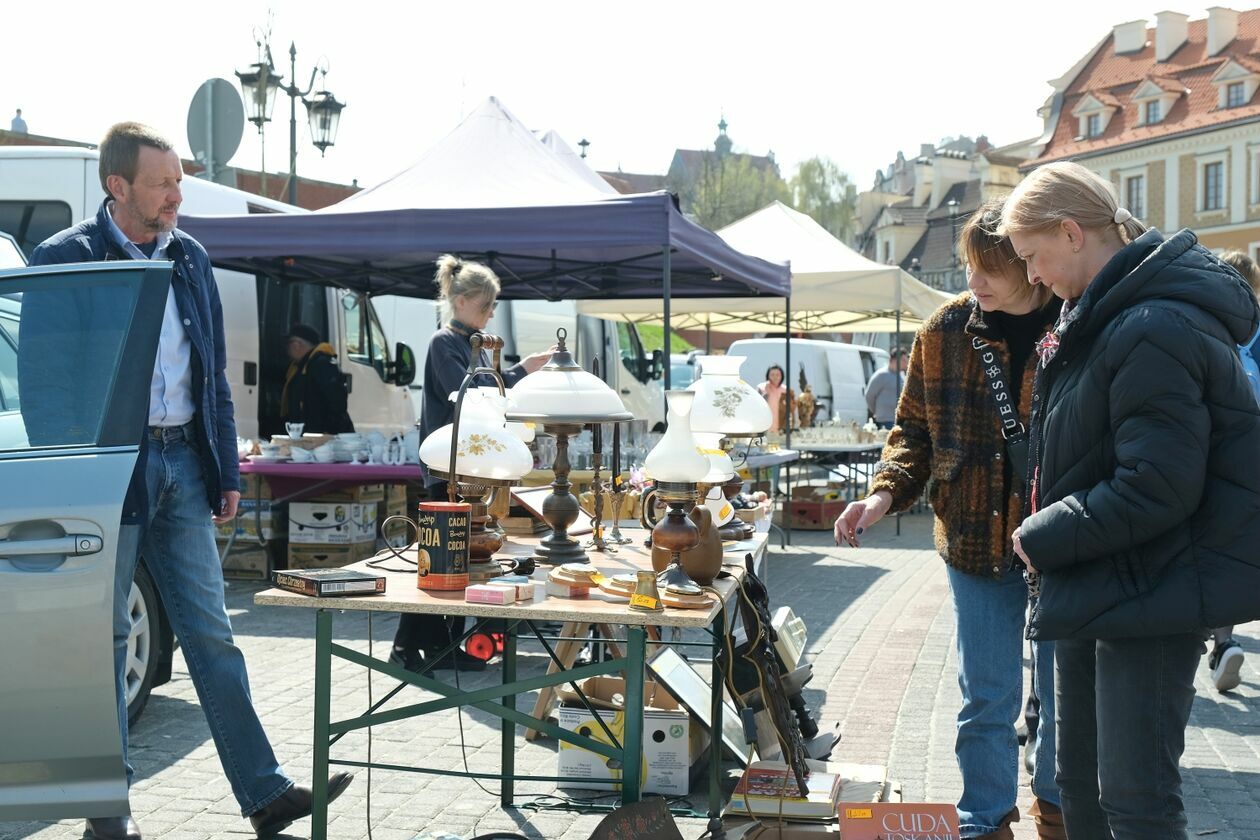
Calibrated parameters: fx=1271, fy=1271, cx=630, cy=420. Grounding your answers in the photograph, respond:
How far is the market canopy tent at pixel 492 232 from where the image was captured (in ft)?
25.8

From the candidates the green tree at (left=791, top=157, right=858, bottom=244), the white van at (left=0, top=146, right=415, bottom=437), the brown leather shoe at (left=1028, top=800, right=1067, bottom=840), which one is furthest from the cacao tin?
the green tree at (left=791, top=157, right=858, bottom=244)

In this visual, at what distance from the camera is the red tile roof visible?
1761 inches

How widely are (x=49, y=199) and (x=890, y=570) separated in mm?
6909

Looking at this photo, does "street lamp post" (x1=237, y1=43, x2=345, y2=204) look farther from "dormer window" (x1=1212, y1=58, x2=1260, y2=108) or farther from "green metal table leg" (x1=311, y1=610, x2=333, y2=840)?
"dormer window" (x1=1212, y1=58, x2=1260, y2=108)

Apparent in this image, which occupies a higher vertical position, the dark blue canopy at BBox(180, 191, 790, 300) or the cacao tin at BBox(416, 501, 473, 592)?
the dark blue canopy at BBox(180, 191, 790, 300)

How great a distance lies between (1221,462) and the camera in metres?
2.51

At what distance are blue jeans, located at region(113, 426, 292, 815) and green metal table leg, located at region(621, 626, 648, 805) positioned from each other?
1246 millimetres

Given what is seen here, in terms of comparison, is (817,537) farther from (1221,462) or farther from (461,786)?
(1221,462)

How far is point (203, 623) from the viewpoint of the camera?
3.88 m

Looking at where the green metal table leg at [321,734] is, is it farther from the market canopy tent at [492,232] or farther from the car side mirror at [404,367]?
the car side mirror at [404,367]

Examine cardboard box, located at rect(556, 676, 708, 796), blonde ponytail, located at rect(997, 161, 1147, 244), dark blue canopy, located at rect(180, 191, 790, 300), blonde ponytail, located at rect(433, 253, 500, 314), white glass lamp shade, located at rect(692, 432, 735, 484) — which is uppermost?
dark blue canopy, located at rect(180, 191, 790, 300)

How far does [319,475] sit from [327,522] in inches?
16.2

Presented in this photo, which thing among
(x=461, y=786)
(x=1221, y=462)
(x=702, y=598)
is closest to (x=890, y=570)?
(x=461, y=786)

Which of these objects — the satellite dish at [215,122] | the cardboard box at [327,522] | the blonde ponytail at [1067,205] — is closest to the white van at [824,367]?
the satellite dish at [215,122]
